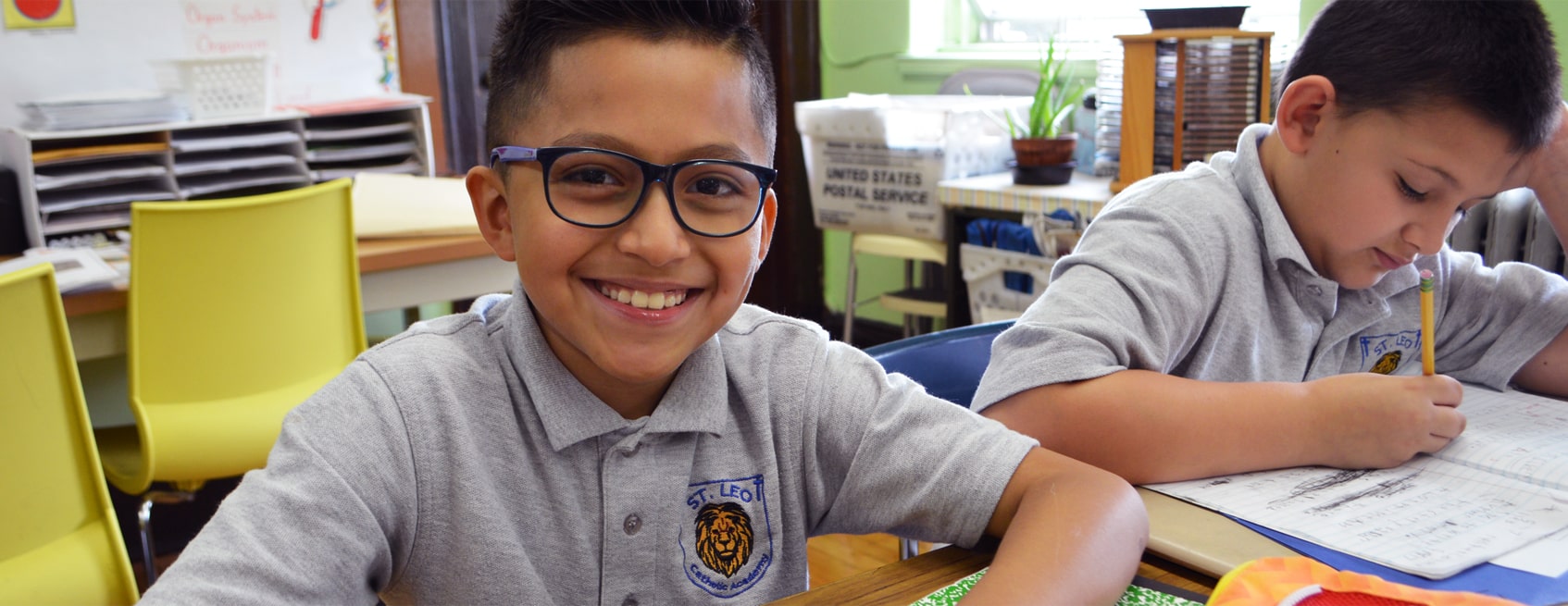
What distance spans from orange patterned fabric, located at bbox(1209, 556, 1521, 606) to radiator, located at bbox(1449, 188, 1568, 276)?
3.55 feet

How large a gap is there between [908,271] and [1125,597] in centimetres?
252

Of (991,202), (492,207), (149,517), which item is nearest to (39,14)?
(149,517)

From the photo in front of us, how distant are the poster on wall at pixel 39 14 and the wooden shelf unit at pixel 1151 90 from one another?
86.3 inches

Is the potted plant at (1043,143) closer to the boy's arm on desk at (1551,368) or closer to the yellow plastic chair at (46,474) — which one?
the boy's arm on desk at (1551,368)

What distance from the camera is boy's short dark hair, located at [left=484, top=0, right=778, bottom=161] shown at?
756 mm

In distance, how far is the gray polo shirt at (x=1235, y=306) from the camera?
97cm

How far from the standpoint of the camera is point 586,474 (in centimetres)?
80

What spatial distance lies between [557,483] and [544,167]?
211mm

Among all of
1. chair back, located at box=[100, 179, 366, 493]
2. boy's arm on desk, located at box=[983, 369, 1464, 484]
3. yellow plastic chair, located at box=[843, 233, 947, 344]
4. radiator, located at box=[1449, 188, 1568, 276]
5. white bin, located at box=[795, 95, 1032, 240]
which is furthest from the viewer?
yellow plastic chair, located at box=[843, 233, 947, 344]

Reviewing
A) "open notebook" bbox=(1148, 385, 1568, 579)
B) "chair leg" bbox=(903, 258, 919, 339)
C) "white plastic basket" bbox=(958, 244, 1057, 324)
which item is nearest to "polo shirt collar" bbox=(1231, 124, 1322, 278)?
"open notebook" bbox=(1148, 385, 1568, 579)

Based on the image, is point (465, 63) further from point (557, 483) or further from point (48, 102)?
point (557, 483)

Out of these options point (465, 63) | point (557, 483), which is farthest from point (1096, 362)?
point (465, 63)

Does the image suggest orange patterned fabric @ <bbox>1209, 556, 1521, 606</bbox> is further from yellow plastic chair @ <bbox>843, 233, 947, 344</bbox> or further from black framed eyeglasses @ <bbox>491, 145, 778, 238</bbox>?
yellow plastic chair @ <bbox>843, 233, 947, 344</bbox>

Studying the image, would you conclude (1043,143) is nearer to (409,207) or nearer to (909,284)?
(909,284)
